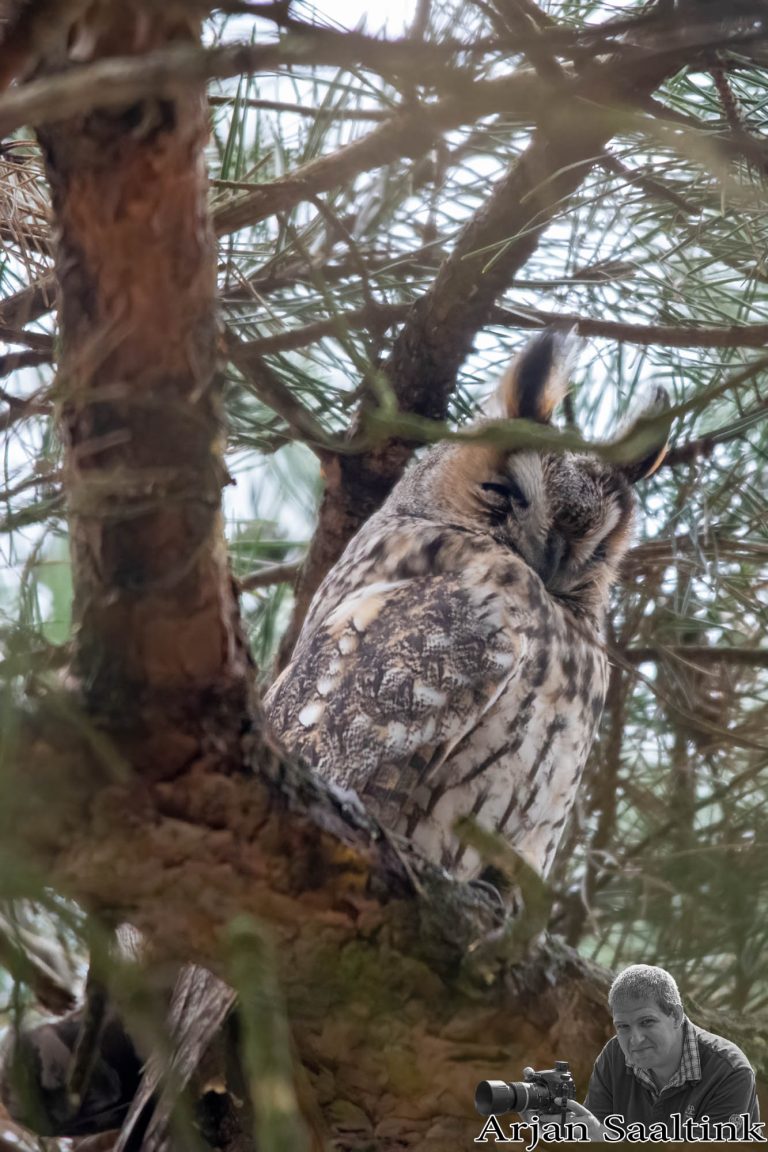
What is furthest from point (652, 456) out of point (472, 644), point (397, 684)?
point (397, 684)

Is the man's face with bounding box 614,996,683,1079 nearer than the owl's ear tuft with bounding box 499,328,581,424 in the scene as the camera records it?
Yes

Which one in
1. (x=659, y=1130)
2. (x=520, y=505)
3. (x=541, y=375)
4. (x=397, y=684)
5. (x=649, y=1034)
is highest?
(x=541, y=375)

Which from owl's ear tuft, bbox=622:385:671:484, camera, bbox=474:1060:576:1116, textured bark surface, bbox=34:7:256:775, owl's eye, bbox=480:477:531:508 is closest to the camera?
textured bark surface, bbox=34:7:256:775

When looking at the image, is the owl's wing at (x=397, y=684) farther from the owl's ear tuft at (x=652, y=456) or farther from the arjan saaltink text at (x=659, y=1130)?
the arjan saaltink text at (x=659, y=1130)

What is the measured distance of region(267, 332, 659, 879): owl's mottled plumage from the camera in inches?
71.6

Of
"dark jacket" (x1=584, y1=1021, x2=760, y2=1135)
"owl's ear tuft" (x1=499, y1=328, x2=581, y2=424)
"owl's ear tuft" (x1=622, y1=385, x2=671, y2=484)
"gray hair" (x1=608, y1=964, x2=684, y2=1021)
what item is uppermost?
"owl's ear tuft" (x1=499, y1=328, x2=581, y2=424)

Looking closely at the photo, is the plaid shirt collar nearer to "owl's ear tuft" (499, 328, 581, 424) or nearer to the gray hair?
the gray hair

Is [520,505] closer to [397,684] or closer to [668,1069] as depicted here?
[397,684]

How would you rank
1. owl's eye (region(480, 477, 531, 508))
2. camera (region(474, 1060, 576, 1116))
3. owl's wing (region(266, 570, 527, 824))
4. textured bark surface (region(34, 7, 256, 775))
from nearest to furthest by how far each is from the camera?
1. textured bark surface (region(34, 7, 256, 775))
2. camera (region(474, 1060, 576, 1116))
3. owl's wing (region(266, 570, 527, 824))
4. owl's eye (region(480, 477, 531, 508))

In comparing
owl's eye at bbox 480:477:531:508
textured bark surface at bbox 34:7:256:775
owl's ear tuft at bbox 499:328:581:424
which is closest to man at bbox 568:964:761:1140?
textured bark surface at bbox 34:7:256:775

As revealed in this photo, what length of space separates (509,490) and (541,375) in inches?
9.3

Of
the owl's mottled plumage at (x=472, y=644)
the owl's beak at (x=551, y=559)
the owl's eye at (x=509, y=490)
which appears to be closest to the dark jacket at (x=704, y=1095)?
the owl's mottled plumage at (x=472, y=644)

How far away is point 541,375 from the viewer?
2.31 m

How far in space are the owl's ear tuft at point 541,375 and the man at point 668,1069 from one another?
1280mm
